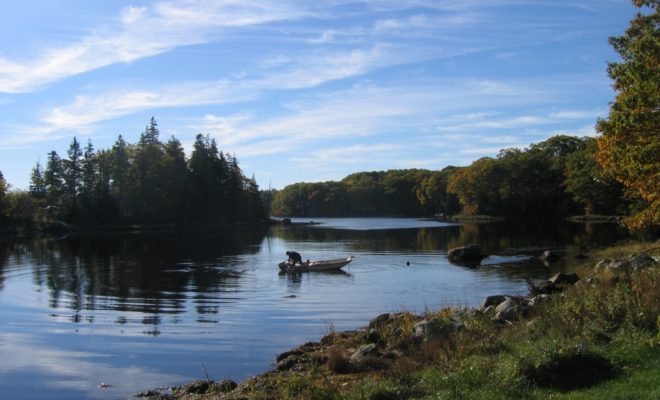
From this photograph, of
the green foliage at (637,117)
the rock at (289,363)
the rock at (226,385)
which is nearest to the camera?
the rock at (226,385)

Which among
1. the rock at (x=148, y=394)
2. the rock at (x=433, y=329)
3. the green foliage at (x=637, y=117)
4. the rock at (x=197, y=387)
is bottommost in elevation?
the rock at (x=148, y=394)

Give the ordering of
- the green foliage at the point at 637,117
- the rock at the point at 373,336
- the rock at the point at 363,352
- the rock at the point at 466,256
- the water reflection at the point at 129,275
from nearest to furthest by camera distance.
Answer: the rock at the point at 363,352 < the rock at the point at 373,336 < the green foliage at the point at 637,117 < the water reflection at the point at 129,275 < the rock at the point at 466,256

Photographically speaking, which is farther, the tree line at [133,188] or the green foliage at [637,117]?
the tree line at [133,188]

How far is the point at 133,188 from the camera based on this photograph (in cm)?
12212

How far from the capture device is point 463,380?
1020 cm

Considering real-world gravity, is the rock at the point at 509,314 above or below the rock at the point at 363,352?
above

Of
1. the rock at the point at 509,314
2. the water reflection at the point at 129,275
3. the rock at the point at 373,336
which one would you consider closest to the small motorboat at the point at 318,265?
the water reflection at the point at 129,275

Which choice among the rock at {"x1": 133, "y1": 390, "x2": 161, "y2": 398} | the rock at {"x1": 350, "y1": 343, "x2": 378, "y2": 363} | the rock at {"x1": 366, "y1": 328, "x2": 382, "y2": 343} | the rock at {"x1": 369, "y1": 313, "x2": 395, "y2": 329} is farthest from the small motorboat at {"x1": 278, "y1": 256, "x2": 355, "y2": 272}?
the rock at {"x1": 133, "y1": 390, "x2": 161, "y2": 398}

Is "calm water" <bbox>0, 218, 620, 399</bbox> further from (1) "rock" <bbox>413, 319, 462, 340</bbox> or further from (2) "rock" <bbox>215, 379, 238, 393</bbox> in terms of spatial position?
(1) "rock" <bbox>413, 319, 462, 340</bbox>

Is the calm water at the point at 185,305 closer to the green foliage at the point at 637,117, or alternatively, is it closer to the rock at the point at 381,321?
the rock at the point at 381,321

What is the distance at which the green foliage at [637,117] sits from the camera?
2298 cm

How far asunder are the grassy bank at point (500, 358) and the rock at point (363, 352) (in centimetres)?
4

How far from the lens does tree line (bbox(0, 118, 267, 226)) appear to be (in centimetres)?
11631

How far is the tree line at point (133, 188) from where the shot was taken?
11631cm
